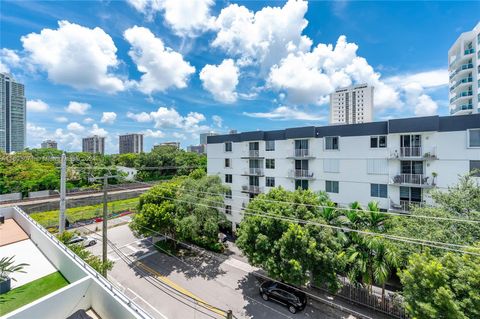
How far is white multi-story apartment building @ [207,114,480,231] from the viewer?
15.1 metres

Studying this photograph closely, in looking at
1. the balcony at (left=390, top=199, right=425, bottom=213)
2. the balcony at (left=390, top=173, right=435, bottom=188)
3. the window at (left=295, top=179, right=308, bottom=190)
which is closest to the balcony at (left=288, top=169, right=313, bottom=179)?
the window at (left=295, top=179, right=308, bottom=190)

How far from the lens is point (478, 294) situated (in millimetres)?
7496

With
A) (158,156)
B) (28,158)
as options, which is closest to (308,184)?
(158,156)

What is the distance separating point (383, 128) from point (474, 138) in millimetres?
5302

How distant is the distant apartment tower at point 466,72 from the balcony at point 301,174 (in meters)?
36.7

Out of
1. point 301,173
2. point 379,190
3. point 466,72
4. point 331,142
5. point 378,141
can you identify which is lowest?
point 379,190

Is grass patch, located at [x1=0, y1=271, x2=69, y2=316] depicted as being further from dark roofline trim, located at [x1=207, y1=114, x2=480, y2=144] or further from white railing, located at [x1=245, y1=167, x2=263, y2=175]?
dark roofline trim, located at [x1=207, y1=114, x2=480, y2=144]

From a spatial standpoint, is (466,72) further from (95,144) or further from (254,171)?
(95,144)

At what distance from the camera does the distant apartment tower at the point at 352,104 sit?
319 ft

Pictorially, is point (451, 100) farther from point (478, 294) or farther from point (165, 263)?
point (165, 263)

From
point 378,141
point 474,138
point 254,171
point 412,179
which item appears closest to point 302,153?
point 254,171

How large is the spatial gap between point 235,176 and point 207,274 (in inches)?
458

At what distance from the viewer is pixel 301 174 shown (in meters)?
21.1

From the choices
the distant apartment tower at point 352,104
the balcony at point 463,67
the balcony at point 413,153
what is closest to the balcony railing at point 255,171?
the balcony at point 413,153
